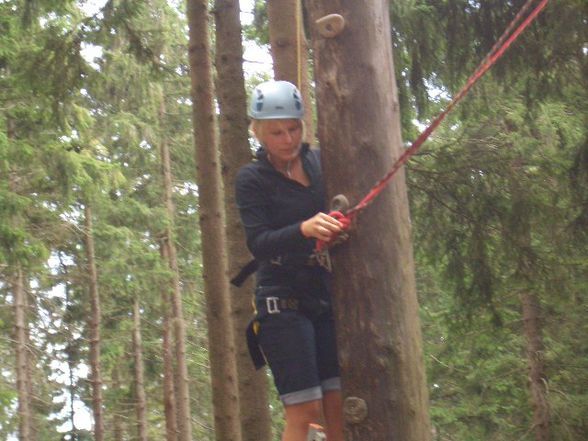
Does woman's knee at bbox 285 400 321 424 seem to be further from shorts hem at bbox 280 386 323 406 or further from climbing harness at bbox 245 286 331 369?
climbing harness at bbox 245 286 331 369

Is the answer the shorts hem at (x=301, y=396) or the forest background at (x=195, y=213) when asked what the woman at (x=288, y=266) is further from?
the forest background at (x=195, y=213)

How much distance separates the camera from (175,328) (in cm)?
2352

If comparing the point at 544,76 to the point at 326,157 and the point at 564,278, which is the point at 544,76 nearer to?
the point at 564,278

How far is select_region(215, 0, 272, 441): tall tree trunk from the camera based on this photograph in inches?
298

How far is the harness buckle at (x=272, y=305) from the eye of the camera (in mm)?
3869

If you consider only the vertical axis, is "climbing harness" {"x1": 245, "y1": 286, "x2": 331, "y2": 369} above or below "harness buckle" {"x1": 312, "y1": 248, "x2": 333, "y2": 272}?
below

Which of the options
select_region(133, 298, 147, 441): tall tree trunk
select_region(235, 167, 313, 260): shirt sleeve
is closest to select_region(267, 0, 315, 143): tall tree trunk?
select_region(235, 167, 313, 260): shirt sleeve

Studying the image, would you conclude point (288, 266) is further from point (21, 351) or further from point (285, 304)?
point (21, 351)

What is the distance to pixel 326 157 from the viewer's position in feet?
11.9

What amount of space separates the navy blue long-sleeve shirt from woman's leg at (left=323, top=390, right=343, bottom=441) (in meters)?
0.56

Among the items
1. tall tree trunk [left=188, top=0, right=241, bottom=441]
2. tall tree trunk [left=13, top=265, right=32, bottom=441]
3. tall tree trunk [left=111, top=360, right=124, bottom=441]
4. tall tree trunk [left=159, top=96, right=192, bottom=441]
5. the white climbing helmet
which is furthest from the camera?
tall tree trunk [left=111, top=360, right=124, bottom=441]

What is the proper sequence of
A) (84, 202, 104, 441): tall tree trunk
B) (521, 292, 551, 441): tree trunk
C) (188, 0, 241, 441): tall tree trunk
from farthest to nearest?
1. (84, 202, 104, 441): tall tree trunk
2. (521, 292, 551, 441): tree trunk
3. (188, 0, 241, 441): tall tree trunk

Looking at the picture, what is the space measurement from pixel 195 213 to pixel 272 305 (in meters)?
21.6

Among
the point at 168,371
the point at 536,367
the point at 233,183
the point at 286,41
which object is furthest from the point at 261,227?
the point at 168,371
